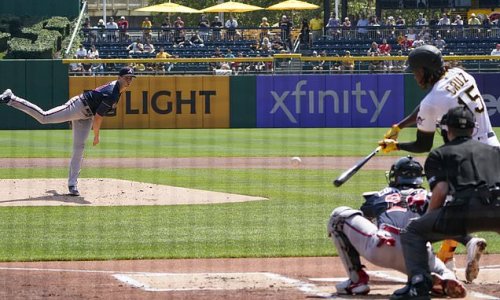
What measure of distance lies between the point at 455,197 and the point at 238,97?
25.5 m

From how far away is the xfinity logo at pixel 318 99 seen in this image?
31984 mm

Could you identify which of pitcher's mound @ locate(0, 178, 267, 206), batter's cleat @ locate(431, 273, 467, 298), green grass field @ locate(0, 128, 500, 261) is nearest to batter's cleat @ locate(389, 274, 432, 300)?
batter's cleat @ locate(431, 273, 467, 298)

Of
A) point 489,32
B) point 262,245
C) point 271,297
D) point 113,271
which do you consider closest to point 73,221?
point 262,245

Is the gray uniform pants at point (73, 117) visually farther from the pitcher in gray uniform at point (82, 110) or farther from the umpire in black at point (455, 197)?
the umpire in black at point (455, 197)

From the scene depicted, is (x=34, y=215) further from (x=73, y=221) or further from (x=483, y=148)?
(x=483, y=148)

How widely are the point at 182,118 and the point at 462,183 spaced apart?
25.5 metres

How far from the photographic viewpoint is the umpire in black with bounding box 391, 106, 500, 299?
6.57 m

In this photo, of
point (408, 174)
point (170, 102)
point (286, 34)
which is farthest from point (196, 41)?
point (408, 174)

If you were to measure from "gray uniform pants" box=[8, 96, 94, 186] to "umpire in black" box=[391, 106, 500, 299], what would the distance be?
818cm

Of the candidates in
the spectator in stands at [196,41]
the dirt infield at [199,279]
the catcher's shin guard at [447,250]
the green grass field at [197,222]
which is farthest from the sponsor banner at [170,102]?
the catcher's shin guard at [447,250]

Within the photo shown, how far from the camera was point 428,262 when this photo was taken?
687 centimetres

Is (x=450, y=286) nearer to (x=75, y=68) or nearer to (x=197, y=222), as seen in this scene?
(x=197, y=222)

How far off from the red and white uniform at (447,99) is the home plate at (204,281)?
5.25ft

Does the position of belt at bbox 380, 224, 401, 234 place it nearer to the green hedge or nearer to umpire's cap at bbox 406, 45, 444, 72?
umpire's cap at bbox 406, 45, 444, 72
